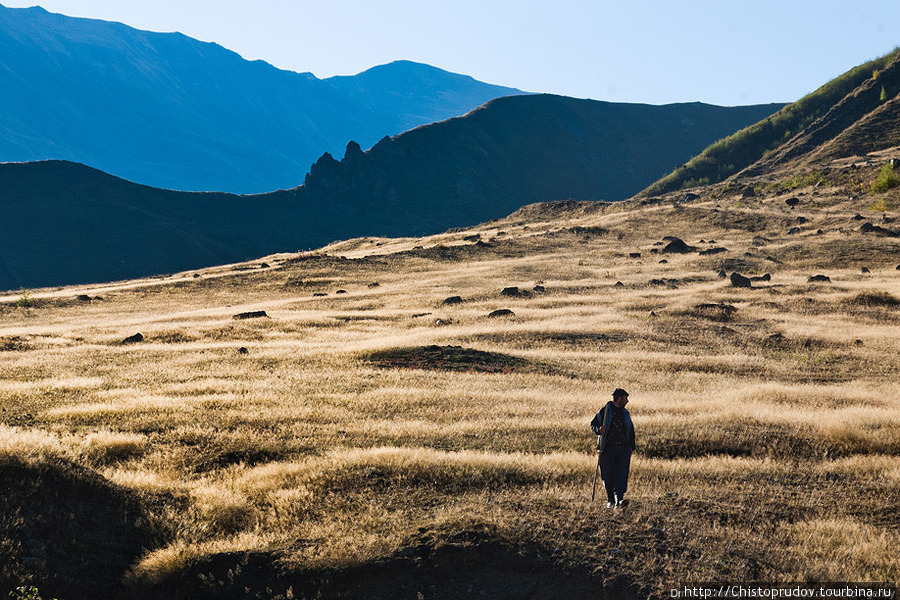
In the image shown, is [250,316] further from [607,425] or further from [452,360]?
[607,425]

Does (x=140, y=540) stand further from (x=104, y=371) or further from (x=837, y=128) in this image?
(x=837, y=128)

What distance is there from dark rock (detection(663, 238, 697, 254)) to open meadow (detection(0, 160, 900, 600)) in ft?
87.1

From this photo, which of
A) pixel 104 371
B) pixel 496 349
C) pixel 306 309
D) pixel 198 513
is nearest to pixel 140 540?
pixel 198 513

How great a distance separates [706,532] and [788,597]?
1.85 metres

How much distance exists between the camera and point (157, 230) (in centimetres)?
17062

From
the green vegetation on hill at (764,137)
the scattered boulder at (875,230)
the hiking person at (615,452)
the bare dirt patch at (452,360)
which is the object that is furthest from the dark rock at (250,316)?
the green vegetation on hill at (764,137)

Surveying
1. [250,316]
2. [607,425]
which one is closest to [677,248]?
[250,316]

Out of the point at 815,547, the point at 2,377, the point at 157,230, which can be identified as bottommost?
the point at 815,547

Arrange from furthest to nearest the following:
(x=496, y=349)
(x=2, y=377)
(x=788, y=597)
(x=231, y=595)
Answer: (x=496, y=349) → (x=2, y=377) → (x=231, y=595) → (x=788, y=597)

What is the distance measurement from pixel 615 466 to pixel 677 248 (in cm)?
6043

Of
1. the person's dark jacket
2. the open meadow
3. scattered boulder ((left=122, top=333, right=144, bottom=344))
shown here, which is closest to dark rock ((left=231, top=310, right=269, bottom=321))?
the open meadow

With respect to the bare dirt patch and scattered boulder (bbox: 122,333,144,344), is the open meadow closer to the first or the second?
the bare dirt patch

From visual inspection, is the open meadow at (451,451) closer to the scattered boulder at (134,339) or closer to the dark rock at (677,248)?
the scattered boulder at (134,339)

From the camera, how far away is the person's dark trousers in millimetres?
11250
